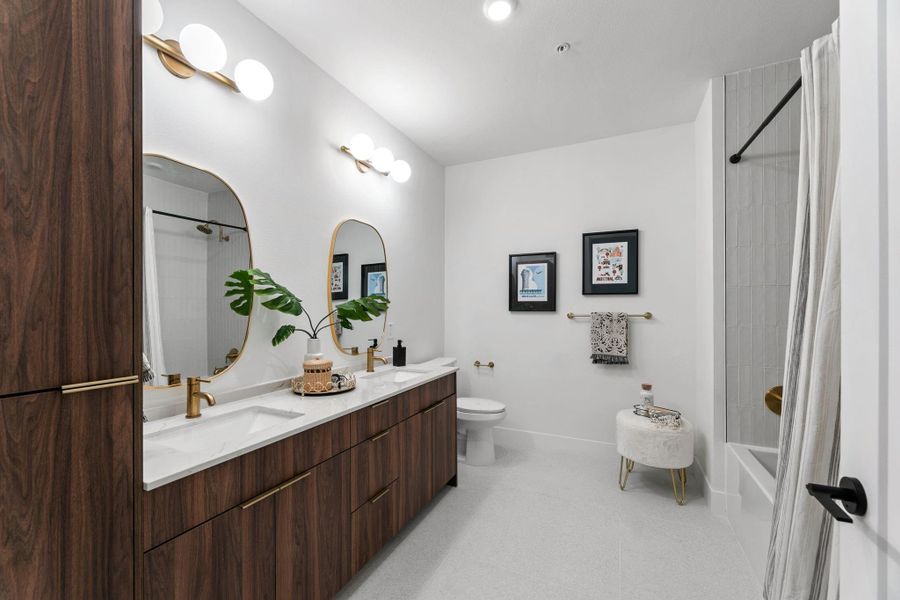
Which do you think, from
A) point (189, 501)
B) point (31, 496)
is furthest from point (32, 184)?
point (189, 501)

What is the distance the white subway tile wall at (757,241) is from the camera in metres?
2.16

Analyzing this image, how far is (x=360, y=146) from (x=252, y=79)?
77 centimetres

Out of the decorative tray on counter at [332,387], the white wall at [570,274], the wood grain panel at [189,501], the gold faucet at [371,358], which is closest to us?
the wood grain panel at [189,501]

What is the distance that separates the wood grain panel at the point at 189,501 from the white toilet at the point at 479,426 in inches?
77.5

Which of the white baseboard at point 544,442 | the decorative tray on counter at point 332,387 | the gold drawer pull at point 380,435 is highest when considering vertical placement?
the decorative tray on counter at point 332,387

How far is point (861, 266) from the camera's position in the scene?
64 centimetres

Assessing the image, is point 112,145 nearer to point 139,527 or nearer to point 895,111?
point 139,527

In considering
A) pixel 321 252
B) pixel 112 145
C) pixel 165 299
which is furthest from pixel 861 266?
pixel 321 252

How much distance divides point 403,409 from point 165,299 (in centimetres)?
A: 116

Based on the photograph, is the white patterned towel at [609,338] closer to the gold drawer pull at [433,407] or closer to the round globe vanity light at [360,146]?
the gold drawer pull at [433,407]

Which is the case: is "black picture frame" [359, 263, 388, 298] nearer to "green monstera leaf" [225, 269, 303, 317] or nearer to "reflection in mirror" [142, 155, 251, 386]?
"green monstera leaf" [225, 269, 303, 317]

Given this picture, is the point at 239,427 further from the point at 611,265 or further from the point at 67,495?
the point at 611,265

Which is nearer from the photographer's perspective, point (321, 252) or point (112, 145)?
point (112, 145)

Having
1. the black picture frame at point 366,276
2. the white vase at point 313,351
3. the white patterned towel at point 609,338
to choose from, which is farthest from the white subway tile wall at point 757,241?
the white vase at point 313,351
